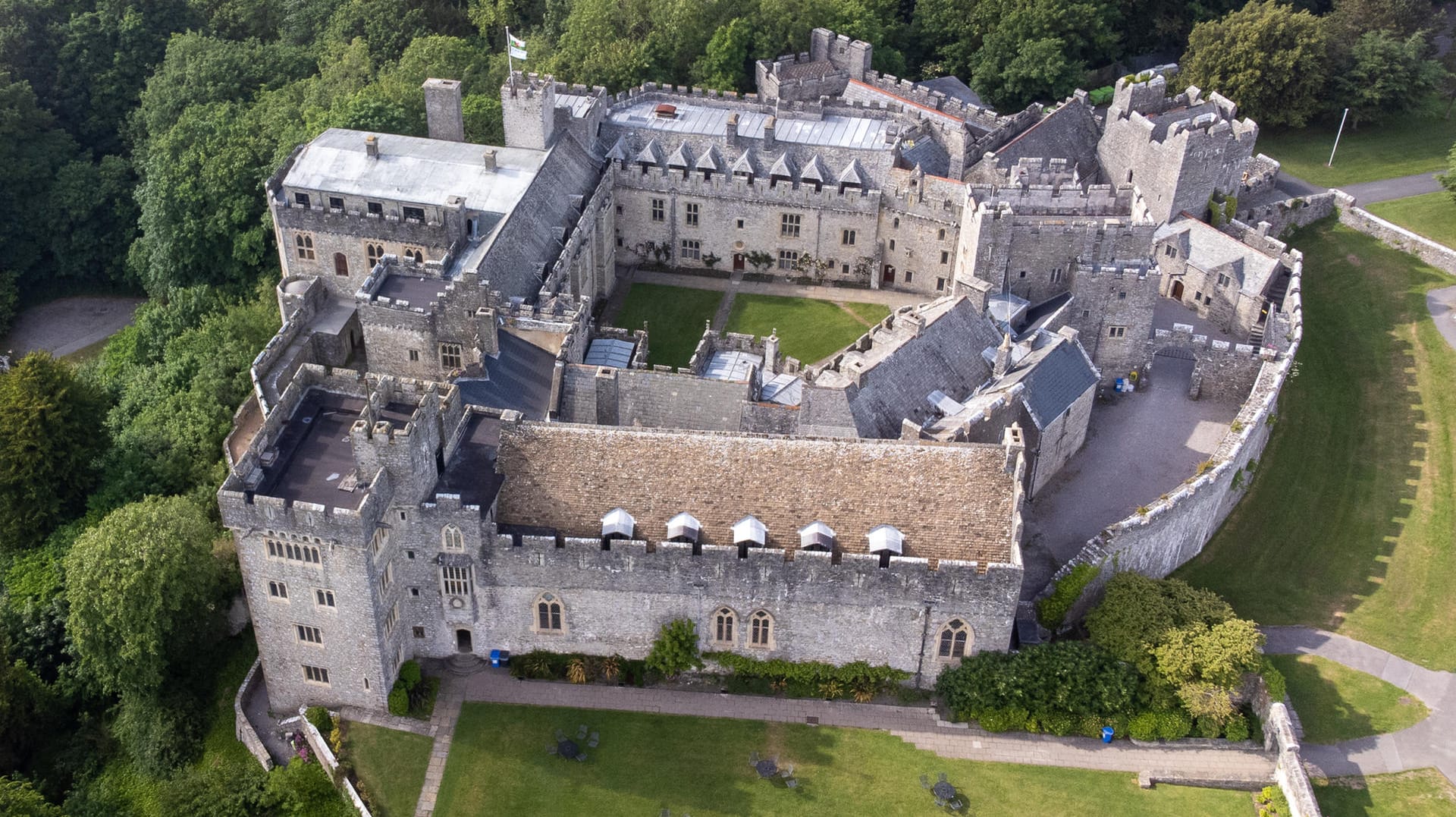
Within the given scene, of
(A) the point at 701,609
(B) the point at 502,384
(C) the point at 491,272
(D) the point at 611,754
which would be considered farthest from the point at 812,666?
(C) the point at 491,272

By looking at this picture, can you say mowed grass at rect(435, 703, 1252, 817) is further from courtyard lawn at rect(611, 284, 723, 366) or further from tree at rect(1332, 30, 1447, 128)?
tree at rect(1332, 30, 1447, 128)

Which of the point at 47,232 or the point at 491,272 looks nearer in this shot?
the point at 491,272

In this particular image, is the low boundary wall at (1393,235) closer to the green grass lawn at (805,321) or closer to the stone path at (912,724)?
the green grass lawn at (805,321)

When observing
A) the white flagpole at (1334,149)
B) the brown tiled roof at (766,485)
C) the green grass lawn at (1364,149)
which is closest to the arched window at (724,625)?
the brown tiled roof at (766,485)

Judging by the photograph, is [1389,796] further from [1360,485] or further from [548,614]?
[548,614]

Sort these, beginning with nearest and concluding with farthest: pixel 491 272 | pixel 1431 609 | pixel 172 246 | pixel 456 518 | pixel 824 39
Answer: pixel 456 518, pixel 1431 609, pixel 491 272, pixel 172 246, pixel 824 39

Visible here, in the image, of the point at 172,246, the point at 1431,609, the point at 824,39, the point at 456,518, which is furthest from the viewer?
the point at 824,39

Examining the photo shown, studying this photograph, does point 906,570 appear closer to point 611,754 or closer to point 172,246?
point 611,754

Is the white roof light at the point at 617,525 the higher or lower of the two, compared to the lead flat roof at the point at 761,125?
lower
